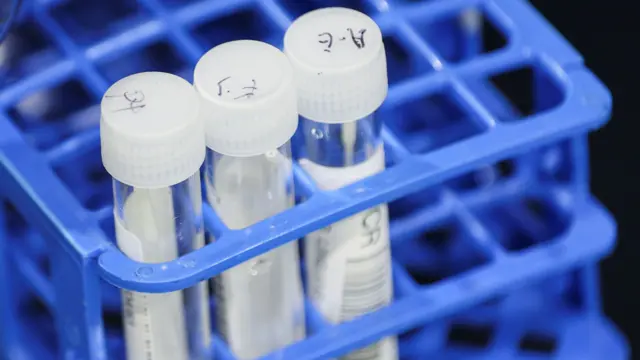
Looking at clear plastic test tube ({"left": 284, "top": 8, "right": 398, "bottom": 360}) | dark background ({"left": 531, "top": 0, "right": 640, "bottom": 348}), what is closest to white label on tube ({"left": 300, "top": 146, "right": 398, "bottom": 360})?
clear plastic test tube ({"left": 284, "top": 8, "right": 398, "bottom": 360})

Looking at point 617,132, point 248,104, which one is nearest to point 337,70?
point 248,104

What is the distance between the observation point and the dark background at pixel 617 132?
92cm

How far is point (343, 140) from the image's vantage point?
70 cm

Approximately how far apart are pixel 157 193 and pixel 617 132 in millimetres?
374

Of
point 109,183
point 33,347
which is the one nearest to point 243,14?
point 109,183

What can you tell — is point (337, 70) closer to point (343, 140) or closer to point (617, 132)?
point (343, 140)

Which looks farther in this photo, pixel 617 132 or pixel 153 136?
pixel 617 132

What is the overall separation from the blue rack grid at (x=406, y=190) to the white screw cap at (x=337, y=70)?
33mm

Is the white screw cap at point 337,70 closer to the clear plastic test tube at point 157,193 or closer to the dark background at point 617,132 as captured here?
the clear plastic test tube at point 157,193

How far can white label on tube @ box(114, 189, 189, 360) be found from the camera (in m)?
0.67

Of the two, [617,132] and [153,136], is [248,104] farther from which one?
[617,132]

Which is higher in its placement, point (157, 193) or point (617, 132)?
point (157, 193)

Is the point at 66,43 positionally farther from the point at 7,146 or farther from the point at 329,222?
the point at 329,222

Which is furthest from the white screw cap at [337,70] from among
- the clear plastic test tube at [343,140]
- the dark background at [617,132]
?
the dark background at [617,132]
